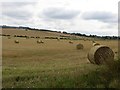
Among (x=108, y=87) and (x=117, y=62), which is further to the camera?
(x=117, y=62)

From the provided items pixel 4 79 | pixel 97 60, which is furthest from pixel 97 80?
pixel 97 60

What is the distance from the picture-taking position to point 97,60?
16859 mm

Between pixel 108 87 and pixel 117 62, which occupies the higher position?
pixel 117 62

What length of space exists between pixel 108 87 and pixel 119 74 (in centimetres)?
80

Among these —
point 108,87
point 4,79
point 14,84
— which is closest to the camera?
point 108,87

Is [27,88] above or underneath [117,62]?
underneath

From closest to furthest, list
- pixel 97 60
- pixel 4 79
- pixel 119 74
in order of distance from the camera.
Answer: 1. pixel 119 74
2. pixel 4 79
3. pixel 97 60

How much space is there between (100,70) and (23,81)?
278 centimetres

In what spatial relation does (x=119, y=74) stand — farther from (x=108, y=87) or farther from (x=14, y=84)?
(x=14, y=84)

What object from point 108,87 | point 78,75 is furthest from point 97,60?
point 108,87

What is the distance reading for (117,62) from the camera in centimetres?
977

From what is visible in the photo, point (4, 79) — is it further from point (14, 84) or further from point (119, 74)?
point (119, 74)

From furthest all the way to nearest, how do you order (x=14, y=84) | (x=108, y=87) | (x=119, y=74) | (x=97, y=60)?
(x=97, y=60) → (x=14, y=84) → (x=119, y=74) → (x=108, y=87)

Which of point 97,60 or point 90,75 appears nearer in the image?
point 90,75
